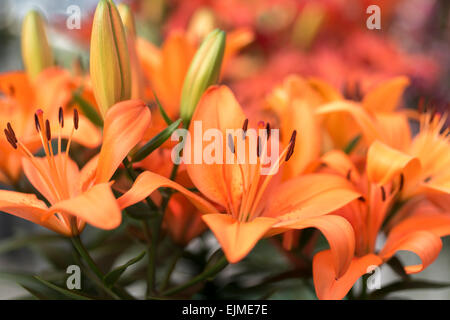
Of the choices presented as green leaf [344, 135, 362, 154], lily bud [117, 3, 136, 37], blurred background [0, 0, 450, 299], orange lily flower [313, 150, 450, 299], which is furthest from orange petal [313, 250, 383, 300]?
blurred background [0, 0, 450, 299]

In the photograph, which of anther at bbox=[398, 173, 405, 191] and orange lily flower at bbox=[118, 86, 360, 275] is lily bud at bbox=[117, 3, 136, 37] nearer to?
orange lily flower at bbox=[118, 86, 360, 275]

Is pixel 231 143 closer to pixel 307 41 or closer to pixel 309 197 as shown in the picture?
pixel 309 197

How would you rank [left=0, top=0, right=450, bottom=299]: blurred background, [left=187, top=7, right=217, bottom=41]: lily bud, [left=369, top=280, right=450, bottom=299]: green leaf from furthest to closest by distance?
1. [left=0, top=0, right=450, bottom=299]: blurred background
2. [left=187, top=7, right=217, bottom=41]: lily bud
3. [left=369, top=280, right=450, bottom=299]: green leaf

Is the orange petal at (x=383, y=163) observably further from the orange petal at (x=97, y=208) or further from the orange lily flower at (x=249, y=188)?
the orange petal at (x=97, y=208)

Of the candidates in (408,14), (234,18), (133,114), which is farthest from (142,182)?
(408,14)

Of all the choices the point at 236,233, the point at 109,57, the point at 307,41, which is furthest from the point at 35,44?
the point at 307,41
